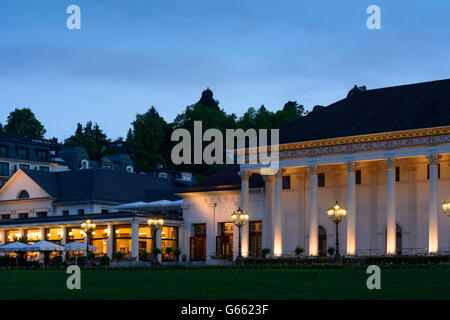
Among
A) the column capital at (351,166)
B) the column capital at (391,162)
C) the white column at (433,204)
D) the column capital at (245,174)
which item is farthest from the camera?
the column capital at (245,174)

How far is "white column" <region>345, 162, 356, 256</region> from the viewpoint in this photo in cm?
7250

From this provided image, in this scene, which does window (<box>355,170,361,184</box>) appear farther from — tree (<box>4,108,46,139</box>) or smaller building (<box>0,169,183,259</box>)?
tree (<box>4,108,46,139</box>)

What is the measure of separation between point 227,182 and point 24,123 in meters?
89.1

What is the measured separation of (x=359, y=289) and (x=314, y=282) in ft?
17.4

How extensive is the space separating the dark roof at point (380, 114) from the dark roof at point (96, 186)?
95.7 feet

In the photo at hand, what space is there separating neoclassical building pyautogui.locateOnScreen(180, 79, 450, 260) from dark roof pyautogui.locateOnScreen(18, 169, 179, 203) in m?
21.8

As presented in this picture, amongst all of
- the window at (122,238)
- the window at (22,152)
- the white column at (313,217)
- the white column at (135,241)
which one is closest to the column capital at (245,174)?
the white column at (313,217)

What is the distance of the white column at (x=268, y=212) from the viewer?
8100cm

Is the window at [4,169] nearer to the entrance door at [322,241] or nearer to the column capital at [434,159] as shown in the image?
the entrance door at [322,241]

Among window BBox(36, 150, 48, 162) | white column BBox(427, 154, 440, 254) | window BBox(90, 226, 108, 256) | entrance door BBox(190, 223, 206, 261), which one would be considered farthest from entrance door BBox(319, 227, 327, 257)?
window BBox(36, 150, 48, 162)

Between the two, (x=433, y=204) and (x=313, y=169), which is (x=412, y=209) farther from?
(x=313, y=169)

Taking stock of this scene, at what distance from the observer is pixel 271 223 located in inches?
3194

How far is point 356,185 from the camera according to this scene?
7750 cm
